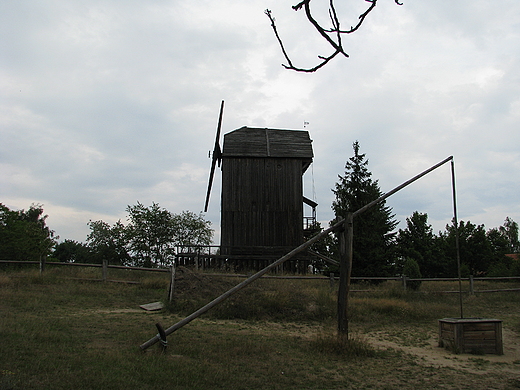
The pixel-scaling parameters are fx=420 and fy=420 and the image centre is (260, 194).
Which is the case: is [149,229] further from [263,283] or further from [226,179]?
[263,283]

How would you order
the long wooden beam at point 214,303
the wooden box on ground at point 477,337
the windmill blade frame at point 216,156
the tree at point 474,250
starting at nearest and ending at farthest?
the long wooden beam at point 214,303, the wooden box on ground at point 477,337, the windmill blade frame at point 216,156, the tree at point 474,250

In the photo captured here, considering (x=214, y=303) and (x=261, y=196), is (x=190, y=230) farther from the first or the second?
(x=214, y=303)

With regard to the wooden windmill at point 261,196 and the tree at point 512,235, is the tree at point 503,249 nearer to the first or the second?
the tree at point 512,235

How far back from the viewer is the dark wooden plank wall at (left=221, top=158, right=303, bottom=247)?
2530 cm

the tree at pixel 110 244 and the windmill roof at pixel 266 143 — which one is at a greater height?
the windmill roof at pixel 266 143

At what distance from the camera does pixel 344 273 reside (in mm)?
9070

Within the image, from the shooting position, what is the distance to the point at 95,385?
17.9 ft

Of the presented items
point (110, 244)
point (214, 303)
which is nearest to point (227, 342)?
point (214, 303)

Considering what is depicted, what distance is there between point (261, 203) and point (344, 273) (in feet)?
54.5

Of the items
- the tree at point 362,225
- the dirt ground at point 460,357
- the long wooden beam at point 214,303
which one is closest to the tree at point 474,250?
the tree at point 362,225

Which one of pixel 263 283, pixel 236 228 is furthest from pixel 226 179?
pixel 263 283

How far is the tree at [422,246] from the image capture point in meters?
39.2

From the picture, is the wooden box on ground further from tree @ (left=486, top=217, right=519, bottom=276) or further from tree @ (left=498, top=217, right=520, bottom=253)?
tree @ (left=498, top=217, right=520, bottom=253)

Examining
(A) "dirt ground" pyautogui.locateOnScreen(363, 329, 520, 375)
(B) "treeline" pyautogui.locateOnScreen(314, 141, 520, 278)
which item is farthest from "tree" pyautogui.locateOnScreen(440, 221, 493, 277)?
(A) "dirt ground" pyautogui.locateOnScreen(363, 329, 520, 375)
